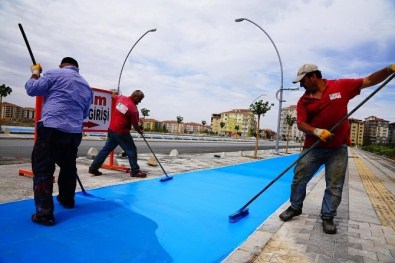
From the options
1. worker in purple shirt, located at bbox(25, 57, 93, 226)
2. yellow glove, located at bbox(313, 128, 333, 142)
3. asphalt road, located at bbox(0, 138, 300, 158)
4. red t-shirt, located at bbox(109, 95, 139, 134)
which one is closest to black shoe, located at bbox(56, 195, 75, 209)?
worker in purple shirt, located at bbox(25, 57, 93, 226)

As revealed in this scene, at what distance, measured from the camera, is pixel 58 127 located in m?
3.51

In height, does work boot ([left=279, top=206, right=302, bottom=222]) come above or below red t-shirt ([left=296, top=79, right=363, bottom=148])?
below

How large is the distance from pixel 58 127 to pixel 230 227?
92.1 inches

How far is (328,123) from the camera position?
3.71 meters

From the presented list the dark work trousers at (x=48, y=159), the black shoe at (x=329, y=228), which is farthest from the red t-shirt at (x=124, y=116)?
the black shoe at (x=329, y=228)

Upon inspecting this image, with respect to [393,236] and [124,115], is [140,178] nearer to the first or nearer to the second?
[124,115]

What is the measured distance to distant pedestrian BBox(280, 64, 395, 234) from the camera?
11.8ft

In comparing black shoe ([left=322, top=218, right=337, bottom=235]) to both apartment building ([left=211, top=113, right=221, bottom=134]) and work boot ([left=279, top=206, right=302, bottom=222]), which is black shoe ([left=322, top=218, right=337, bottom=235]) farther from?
apartment building ([left=211, top=113, right=221, bottom=134])

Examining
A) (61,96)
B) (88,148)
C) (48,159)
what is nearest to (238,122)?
(88,148)

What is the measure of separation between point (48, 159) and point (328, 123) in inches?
130

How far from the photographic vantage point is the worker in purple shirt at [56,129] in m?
3.36

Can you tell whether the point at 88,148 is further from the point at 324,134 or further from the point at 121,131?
the point at 324,134

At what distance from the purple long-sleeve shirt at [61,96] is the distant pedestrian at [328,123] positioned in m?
2.73

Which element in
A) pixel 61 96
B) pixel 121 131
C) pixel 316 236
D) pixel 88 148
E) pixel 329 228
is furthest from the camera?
pixel 88 148
